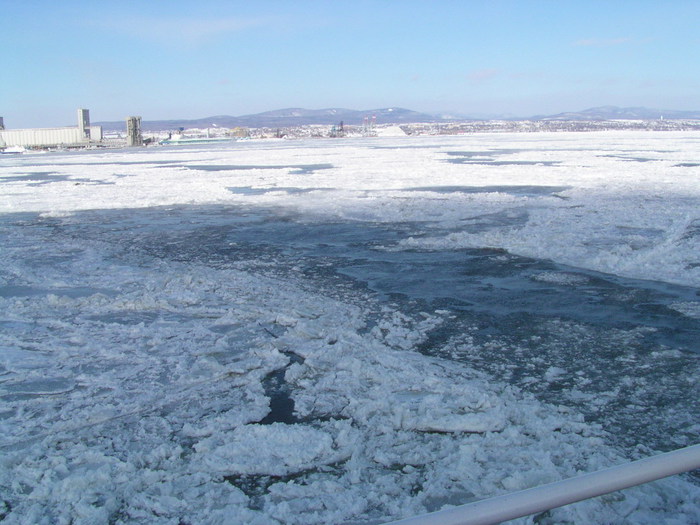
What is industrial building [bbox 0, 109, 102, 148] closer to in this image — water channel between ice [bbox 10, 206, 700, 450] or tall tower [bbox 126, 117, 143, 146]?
tall tower [bbox 126, 117, 143, 146]

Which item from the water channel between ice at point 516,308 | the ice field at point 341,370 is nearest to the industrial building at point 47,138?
the water channel between ice at point 516,308

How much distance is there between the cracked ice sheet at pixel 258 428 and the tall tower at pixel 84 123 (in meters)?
83.4

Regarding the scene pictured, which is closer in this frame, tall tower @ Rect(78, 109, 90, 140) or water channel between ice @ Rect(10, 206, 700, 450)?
water channel between ice @ Rect(10, 206, 700, 450)

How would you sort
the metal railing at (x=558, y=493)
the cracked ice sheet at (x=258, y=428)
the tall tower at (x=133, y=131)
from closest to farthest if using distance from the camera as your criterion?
the metal railing at (x=558, y=493) → the cracked ice sheet at (x=258, y=428) → the tall tower at (x=133, y=131)

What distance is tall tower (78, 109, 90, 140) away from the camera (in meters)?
80.6

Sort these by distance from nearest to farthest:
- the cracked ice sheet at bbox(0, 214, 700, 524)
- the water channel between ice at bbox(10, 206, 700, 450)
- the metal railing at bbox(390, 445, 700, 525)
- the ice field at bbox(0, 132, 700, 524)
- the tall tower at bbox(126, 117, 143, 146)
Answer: the metal railing at bbox(390, 445, 700, 525)
the cracked ice sheet at bbox(0, 214, 700, 524)
the ice field at bbox(0, 132, 700, 524)
the water channel between ice at bbox(10, 206, 700, 450)
the tall tower at bbox(126, 117, 143, 146)

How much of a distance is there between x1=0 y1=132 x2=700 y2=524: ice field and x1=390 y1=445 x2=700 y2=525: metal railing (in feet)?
3.84

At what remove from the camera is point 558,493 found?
58.0 inches

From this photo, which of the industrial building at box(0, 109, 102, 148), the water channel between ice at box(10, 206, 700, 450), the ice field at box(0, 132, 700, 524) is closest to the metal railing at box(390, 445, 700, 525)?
the ice field at box(0, 132, 700, 524)

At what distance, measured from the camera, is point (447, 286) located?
253 inches

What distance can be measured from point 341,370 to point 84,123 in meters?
88.7

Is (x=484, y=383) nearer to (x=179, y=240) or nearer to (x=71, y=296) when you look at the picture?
(x=71, y=296)

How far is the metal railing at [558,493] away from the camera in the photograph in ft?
4.64

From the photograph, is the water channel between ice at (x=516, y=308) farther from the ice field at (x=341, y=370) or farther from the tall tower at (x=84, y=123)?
the tall tower at (x=84, y=123)
